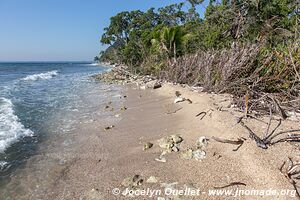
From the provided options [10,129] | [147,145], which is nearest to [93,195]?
[147,145]

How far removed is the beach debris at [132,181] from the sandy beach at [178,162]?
0.06 feet

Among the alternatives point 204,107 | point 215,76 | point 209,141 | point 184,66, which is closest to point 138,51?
point 184,66

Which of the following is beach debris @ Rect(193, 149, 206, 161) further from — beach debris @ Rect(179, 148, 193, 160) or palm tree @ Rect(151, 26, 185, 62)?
palm tree @ Rect(151, 26, 185, 62)

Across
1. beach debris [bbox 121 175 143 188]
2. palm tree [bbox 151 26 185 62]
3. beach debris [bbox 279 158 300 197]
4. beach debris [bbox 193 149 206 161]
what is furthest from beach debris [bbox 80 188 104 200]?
palm tree [bbox 151 26 185 62]

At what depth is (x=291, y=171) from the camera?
3.07 m

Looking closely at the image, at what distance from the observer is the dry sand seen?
3.31 meters

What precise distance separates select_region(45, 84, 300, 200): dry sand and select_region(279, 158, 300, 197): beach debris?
60 millimetres

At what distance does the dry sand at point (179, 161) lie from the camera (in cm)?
331

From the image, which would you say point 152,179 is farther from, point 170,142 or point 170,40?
point 170,40

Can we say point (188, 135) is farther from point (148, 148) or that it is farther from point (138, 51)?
point (138, 51)

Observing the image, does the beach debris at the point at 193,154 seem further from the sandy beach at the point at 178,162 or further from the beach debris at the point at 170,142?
the beach debris at the point at 170,142

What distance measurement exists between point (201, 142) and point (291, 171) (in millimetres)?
1603

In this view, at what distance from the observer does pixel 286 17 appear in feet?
49.5

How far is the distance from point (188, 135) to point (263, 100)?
206 centimetres
